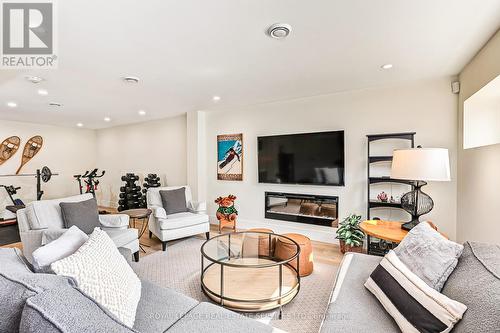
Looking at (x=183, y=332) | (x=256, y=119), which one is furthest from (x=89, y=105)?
(x=183, y=332)

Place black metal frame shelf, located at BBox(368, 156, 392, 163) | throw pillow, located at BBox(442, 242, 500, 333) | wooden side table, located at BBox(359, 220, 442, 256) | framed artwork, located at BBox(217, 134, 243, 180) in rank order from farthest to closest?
framed artwork, located at BBox(217, 134, 243, 180)
black metal frame shelf, located at BBox(368, 156, 392, 163)
wooden side table, located at BBox(359, 220, 442, 256)
throw pillow, located at BBox(442, 242, 500, 333)

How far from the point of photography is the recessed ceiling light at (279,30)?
1.81 meters

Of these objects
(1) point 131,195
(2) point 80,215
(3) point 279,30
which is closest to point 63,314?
(3) point 279,30

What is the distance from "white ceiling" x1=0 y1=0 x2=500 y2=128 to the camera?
1625mm

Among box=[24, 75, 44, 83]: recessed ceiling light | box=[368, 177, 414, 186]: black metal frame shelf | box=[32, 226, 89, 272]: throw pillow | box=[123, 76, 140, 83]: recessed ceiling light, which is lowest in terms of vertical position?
box=[32, 226, 89, 272]: throw pillow

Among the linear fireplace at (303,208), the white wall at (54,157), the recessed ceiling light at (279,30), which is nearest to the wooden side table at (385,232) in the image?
the linear fireplace at (303,208)

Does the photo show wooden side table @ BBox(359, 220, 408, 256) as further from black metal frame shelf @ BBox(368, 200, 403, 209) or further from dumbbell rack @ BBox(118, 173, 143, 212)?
dumbbell rack @ BBox(118, 173, 143, 212)

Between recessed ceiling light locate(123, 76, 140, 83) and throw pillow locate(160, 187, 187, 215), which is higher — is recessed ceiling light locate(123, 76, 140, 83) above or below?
above

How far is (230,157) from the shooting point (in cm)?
463

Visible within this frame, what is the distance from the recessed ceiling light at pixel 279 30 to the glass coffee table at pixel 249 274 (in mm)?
1843

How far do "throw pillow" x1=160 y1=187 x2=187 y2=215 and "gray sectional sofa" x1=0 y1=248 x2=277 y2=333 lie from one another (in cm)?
245
